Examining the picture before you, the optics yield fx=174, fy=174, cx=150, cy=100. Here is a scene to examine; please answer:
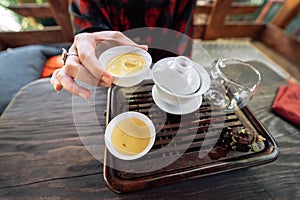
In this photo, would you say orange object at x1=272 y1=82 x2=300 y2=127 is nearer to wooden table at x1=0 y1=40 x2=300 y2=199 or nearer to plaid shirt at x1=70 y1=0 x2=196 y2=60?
wooden table at x1=0 y1=40 x2=300 y2=199

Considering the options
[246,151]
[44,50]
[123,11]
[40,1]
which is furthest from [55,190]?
[40,1]

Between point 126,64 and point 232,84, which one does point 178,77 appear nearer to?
point 126,64

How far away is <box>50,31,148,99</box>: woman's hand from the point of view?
0.55m

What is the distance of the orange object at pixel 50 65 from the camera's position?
1.34 metres

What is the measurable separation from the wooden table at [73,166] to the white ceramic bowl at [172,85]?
0.94 ft

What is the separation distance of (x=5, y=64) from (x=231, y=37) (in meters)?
2.70

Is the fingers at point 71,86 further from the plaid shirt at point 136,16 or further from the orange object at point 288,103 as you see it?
the orange object at point 288,103

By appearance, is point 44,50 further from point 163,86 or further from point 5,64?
point 163,86

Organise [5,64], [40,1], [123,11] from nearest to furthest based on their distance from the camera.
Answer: [123,11]
[5,64]
[40,1]

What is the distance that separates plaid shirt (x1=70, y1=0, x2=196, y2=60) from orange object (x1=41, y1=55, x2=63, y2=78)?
53cm

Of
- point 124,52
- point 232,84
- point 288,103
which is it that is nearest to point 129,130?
point 124,52

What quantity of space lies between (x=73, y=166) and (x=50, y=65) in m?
1.09

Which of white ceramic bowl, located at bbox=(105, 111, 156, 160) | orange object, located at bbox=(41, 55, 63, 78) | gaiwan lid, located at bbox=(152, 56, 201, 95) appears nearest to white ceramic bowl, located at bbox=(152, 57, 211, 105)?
gaiwan lid, located at bbox=(152, 56, 201, 95)

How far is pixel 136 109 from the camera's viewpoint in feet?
2.20
